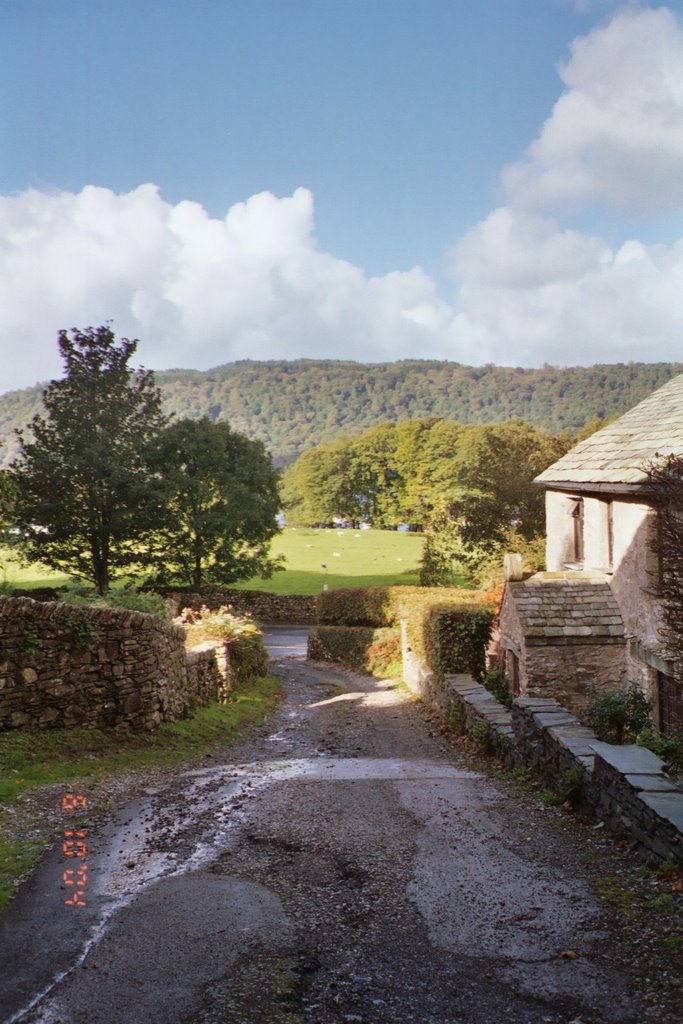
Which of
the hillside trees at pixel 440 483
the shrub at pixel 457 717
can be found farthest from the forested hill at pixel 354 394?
the shrub at pixel 457 717

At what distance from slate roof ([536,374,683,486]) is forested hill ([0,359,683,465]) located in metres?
109

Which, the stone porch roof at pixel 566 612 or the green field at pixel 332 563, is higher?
the stone porch roof at pixel 566 612

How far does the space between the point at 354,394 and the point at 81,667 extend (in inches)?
5679

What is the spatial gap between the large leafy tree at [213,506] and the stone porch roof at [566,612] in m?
25.7

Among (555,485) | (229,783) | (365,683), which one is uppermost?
(555,485)

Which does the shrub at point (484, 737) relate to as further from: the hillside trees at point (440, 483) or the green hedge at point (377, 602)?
the hillside trees at point (440, 483)

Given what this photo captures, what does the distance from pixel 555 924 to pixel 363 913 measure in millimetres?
1299

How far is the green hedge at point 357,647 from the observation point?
2902cm

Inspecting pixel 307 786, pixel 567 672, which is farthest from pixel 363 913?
pixel 567 672

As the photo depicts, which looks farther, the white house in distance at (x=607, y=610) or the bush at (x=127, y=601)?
the bush at (x=127, y=601)

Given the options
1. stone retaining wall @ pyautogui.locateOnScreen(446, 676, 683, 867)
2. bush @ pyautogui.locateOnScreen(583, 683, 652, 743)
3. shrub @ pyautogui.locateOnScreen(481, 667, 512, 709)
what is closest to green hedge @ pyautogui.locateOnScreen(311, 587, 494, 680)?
shrub @ pyautogui.locateOnScreen(481, 667, 512, 709)

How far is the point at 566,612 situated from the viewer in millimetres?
15547

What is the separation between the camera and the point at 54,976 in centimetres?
494

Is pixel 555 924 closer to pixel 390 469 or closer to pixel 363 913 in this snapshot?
pixel 363 913
